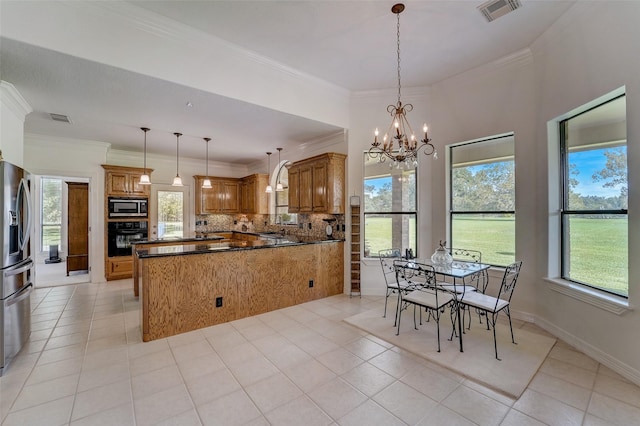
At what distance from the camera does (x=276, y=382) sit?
2.30 meters

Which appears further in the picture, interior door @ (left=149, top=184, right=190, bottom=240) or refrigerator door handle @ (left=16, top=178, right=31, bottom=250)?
interior door @ (left=149, top=184, right=190, bottom=240)

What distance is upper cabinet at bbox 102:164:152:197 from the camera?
5812mm

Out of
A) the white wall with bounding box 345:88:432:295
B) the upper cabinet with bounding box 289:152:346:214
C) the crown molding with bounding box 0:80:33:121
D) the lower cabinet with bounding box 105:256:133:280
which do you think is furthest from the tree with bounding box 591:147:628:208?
the lower cabinet with bounding box 105:256:133:280

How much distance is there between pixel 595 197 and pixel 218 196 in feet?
24.3

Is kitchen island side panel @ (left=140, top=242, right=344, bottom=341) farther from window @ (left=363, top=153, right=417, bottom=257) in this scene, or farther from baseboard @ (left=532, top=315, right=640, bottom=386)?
baseboard @ (left=532, top=315, right=640, bottom=386)

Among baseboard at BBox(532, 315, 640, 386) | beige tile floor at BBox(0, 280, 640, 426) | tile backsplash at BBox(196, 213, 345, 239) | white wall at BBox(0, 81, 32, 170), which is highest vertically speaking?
white wall at BBox(0, 81, 32, 170)

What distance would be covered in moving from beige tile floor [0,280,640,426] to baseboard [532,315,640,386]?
67 mm

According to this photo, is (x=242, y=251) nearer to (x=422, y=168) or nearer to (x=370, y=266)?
(x=370, y=266)

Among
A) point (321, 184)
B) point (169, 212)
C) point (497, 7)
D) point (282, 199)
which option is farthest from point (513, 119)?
point (169, 212)

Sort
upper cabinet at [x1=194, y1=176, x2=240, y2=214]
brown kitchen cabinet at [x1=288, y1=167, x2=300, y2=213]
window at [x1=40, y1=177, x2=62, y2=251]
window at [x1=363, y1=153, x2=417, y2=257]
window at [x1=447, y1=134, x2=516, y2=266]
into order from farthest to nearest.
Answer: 1. window at [x1=40, y1=177, x2=62, y2=251]
2. upper cabinet at [x1=194, y1=176, x2=240, y2=214]
3. brown kitchen cabinet at [x1=288, y1=167, x2=300, y2=213]
4. window at [x1=363, y1=153, x2=417, y2=257]
5. window at [x1=447, y1=134, x2=516, y2=266]

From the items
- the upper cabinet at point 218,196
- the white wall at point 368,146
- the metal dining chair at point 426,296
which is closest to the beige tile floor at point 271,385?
the metal dining chair at point 426,296

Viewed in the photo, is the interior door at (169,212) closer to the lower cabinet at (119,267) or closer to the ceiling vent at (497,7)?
the lower cabinet at (119,267)

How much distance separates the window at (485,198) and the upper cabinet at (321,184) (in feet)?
5.90

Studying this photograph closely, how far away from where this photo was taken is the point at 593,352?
8.71 ft
